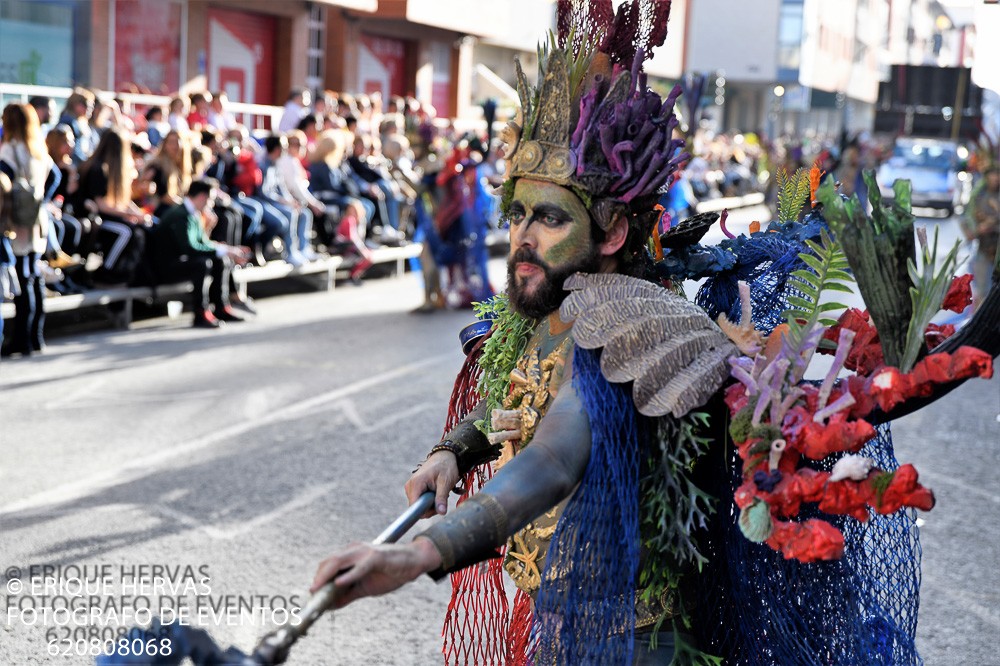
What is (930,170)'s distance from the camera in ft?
109

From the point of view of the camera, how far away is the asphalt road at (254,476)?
525 cm

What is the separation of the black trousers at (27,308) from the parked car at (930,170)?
81.0 ft

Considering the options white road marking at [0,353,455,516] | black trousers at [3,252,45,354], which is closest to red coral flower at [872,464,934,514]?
white road marking at [0,353,455,516]

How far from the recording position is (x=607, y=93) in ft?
9.71

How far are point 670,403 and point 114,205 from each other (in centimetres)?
968

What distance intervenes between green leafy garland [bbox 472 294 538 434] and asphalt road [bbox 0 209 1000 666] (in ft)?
6.27

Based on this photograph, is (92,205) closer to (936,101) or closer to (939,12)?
(936,101)

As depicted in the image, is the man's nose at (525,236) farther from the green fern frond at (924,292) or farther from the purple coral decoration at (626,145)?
the green fern frond at (924,292)

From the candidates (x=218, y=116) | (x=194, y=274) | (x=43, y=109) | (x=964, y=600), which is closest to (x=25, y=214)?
(x=43, y=109)

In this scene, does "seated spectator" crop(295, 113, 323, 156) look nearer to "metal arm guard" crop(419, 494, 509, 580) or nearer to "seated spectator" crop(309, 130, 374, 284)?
"seated spectator" crop(309, 130, 374, 284)

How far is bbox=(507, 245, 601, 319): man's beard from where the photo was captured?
294cm

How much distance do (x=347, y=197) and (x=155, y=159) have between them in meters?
4.24

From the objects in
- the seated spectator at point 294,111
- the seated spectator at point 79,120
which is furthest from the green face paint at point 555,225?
the seated spectator at point 294,111

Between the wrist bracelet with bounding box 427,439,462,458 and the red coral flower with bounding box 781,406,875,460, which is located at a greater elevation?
the red coral flower with bounding box 781,406,875,460
